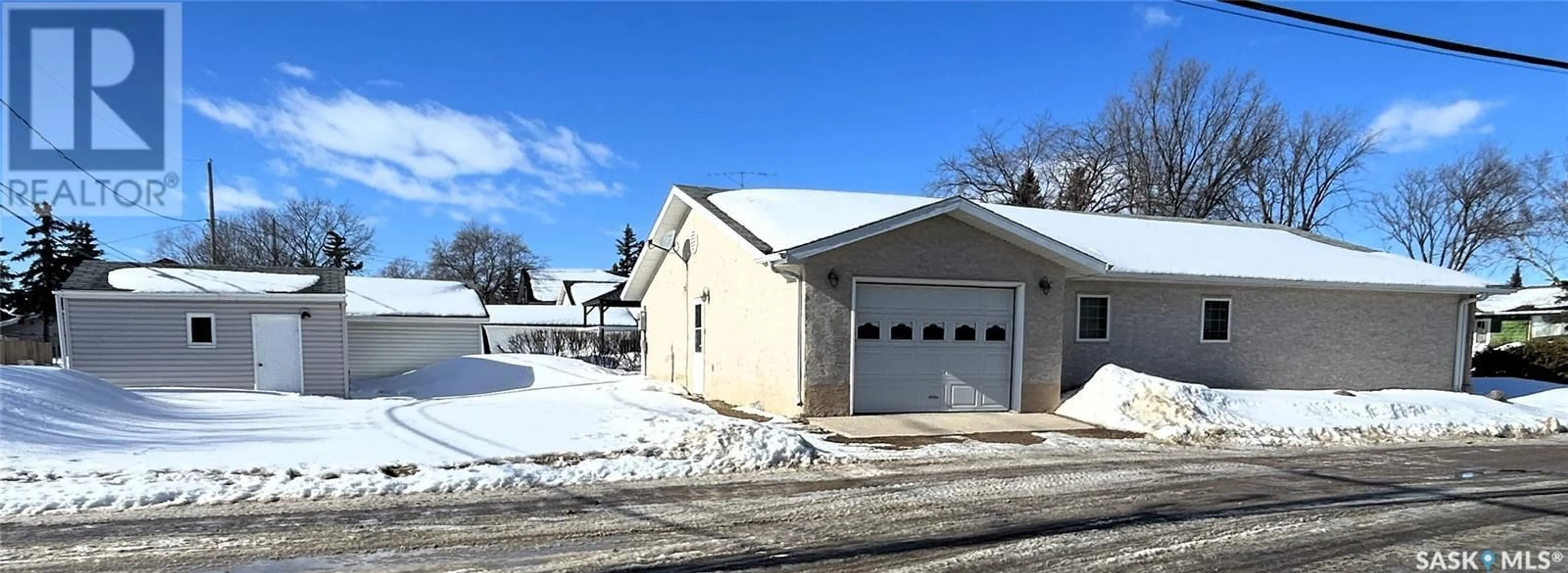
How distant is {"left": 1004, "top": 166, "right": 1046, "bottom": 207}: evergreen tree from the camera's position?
3594cm

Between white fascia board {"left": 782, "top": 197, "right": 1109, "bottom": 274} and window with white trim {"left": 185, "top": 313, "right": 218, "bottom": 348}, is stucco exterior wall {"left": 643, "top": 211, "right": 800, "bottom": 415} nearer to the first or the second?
white fascia board {"left": 782, "top": 197, "right": 1109, "bottom": 274}

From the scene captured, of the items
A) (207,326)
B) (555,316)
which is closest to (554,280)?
(555,316)

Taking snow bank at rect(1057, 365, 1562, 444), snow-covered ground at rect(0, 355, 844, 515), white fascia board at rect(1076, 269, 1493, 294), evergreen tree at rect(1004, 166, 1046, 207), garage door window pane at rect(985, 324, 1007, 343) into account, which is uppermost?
evergreen tree at rect(1004, 166, 1046, 207)

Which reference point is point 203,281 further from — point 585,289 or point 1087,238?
point 585,289

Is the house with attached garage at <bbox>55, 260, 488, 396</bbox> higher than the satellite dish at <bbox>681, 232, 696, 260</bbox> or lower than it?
lower

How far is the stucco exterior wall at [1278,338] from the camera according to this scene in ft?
45.3

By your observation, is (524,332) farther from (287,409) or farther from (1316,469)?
(1316,469)

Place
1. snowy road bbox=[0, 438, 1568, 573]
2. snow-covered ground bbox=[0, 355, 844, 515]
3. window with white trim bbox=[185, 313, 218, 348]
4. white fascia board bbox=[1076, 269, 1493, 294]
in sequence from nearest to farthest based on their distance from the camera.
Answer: snowy road bbox=[0, 438, 1568, 573], snow-covered ground bbox=[0, 355, 844, 515], white fascia board bbox=[1076, 269, 1493, 294], window with white trim bbox=[185, 313, 218, 348]

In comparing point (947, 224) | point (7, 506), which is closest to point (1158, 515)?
point (947, 224)

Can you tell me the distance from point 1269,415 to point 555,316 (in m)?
35.6

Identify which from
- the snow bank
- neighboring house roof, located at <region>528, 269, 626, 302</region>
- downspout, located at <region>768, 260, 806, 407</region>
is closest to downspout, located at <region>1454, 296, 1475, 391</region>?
the snow bank

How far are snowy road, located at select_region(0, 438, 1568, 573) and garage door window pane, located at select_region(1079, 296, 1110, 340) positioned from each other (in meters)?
6.08

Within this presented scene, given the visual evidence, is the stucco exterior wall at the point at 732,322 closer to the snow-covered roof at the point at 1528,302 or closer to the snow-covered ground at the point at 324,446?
the snow-covered ground at the point at 324,446

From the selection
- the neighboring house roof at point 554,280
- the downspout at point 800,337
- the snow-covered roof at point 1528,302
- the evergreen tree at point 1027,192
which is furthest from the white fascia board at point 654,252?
the snow-covered roof at point 1528,302
